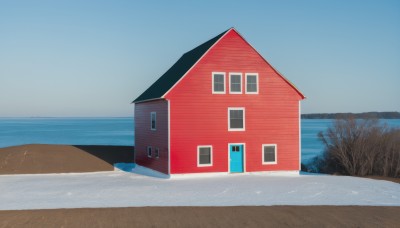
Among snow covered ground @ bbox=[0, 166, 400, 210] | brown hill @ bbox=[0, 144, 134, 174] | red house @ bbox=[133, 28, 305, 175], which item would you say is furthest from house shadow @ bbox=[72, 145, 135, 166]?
snow covered ground @ bbox=[0, 166, 400, 210]

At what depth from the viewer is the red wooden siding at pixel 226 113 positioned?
28734 mm

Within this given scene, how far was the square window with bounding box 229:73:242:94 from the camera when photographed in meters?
30.0

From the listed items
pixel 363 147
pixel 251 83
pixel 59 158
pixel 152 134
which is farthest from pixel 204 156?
pixel 363 147

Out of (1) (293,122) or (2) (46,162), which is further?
(2) (46,162)

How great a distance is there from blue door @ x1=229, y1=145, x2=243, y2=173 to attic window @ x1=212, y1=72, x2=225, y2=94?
12.7 feet

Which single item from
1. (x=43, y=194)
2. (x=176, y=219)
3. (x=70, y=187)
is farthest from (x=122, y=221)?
(x=70, y=187)

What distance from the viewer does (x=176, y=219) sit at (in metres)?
16.1

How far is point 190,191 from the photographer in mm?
22953

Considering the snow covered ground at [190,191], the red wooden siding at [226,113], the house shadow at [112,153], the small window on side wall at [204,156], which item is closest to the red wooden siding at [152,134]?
the red wooden siding at [226,113]

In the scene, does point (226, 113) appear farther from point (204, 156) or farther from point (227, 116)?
point (204, 156)

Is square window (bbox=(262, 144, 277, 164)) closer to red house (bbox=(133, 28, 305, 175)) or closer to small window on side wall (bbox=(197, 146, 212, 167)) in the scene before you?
red house (bbox=(133, 28, 305, 175))

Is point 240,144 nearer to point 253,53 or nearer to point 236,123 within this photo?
point 236,123

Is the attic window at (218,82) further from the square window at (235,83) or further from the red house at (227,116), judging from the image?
the square window at (235,83)

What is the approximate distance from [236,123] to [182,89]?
174 inches
